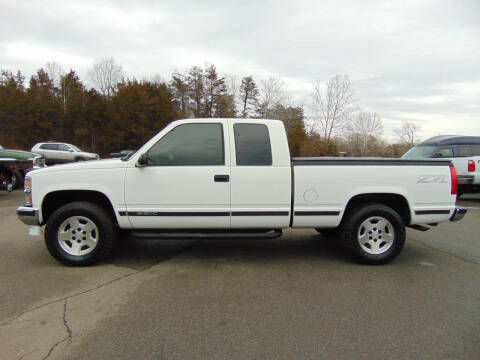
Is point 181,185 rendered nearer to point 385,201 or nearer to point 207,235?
point 207,235

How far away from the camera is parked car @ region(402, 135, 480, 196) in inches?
365

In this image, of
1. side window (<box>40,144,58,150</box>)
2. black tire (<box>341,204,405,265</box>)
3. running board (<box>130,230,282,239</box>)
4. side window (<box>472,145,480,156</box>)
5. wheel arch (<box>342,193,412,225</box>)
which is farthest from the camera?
side window (<box>40,144,58,150</box>)

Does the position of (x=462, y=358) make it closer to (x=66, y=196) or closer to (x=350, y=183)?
(x=350, y=183)

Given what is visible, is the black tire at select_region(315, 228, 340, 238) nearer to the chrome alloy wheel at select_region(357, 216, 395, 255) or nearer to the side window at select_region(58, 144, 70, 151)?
the chrome alloy wheel at select_region(357, 216, 395, 255)

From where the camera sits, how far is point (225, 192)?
3.99 meters

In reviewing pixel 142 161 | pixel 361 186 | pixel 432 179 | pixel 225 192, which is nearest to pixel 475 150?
pixel 432 179

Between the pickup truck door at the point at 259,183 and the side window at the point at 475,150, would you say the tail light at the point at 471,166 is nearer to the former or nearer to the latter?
the side window at the point at 475,150

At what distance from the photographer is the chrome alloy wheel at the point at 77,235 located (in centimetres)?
409

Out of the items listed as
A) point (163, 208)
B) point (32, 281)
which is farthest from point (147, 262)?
point (32, 281)

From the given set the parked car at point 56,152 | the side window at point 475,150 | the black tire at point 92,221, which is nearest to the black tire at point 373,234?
the black tire at point 92,221

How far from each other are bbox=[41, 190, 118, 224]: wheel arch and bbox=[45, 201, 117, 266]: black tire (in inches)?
5.3

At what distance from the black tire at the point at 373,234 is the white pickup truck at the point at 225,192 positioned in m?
0.01

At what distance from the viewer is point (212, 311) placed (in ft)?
9.82

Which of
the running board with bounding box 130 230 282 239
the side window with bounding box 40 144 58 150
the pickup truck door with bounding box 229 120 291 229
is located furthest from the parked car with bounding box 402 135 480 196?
the side window with bounding box 40 144 58 150
